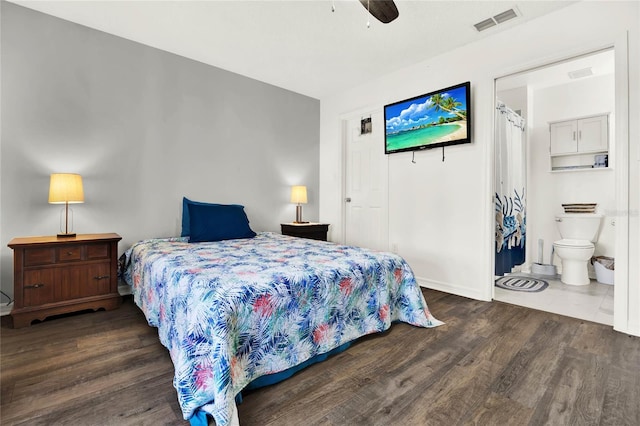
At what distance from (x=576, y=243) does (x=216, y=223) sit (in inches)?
161

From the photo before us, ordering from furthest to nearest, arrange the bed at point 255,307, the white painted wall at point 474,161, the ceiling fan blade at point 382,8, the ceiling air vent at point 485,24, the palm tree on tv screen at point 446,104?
the palm tree on tv screen at point 446,104
the ceiling air vent at point 485,24
the white painted wall at point 474,161
the ceiling fan blade at point 382,8
the bed at point 255,307

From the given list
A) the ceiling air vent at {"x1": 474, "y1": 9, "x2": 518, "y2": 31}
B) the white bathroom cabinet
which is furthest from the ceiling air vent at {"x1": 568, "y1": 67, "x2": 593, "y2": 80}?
the ceiling air vent at {"x1": 474, "y1": 9, "x2": 518, "y2": 31}

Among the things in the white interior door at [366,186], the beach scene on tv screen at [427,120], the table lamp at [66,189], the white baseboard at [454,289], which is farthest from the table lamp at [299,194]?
the table lamp at [66,189]

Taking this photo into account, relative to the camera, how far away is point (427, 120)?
11.3 feet

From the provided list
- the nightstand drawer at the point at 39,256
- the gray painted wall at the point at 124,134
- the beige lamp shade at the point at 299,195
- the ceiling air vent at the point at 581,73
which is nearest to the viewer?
the nightstand drawer at the point at 39,256

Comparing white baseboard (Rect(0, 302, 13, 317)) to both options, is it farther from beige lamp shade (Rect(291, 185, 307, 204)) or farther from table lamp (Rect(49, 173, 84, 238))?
beige lamp shade (Rect(291, 185, 307, 204))

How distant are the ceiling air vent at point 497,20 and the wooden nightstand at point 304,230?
2814 millimetres

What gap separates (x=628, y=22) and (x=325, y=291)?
2952mm

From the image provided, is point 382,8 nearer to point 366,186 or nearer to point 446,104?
point 446,104

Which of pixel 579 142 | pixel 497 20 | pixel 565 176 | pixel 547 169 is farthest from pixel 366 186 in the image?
pixel 579 142

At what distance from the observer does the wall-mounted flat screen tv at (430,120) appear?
316cm

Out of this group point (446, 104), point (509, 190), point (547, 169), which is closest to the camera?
point (446, 104)

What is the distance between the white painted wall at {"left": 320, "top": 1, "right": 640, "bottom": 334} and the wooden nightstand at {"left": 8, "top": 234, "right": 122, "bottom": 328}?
10.1ft

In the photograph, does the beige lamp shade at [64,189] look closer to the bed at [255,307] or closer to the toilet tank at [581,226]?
the bed at [255,307]
